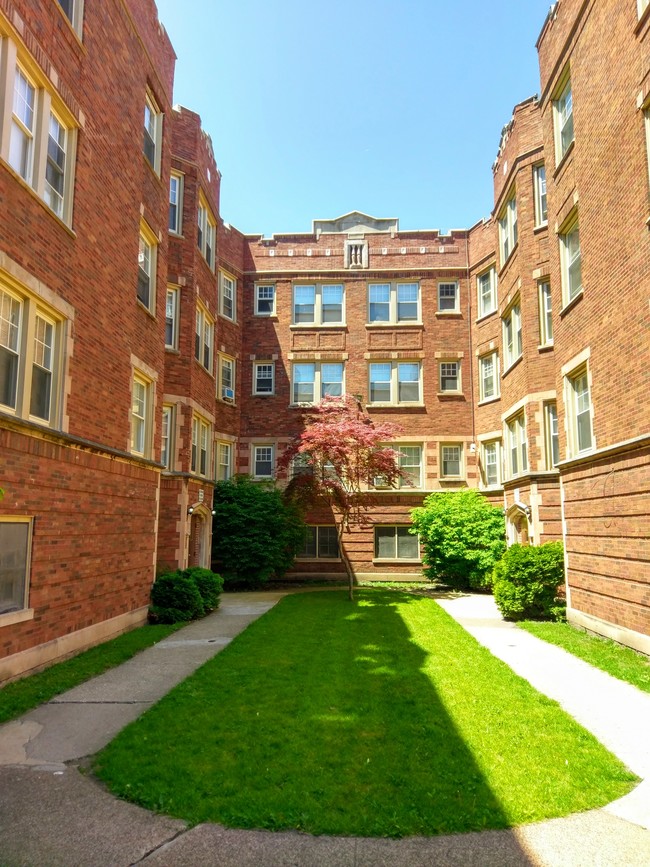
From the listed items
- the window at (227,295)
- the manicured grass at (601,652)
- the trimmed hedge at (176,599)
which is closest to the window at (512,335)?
the manicured grass at (601,652)

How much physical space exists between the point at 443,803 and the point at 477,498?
57.2ft

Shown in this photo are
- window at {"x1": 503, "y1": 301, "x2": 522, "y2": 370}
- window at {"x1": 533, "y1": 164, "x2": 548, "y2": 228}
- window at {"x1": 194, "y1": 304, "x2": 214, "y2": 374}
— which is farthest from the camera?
window at {"x1": 194, "y1": 304, "x2": 214, "y2": 374}

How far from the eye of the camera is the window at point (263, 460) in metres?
24.9

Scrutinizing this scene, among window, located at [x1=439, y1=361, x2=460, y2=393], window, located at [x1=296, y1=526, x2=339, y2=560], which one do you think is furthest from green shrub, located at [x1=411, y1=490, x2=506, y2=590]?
window, located at [x1=439, y1=361, x2=460, y2=393]

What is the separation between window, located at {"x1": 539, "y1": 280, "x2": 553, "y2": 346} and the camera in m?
17.1

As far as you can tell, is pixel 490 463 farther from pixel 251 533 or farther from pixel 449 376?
pixel 251 533

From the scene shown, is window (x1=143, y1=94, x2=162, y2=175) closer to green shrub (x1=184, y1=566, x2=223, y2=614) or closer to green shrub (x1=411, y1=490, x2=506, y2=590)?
green shrub (x1=184, y1=566, x2=223, y2=614)

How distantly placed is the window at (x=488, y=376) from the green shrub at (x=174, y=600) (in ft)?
46.3

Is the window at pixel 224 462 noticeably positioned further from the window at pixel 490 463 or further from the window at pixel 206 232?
the window at pixel 490 463

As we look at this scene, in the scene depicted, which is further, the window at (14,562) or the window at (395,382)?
the window at (395,382)

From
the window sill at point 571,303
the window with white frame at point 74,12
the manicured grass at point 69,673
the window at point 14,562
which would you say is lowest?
the manicured grass at point 69,673

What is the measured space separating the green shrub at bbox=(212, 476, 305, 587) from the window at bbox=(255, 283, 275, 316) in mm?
8178

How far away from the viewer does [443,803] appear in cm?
438

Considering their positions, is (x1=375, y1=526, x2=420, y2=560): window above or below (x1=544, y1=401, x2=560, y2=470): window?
below
